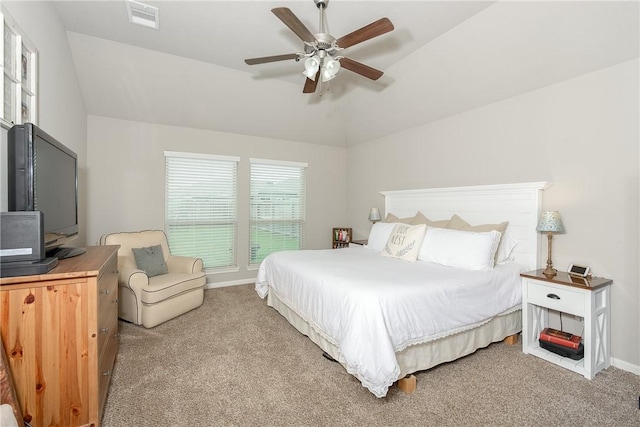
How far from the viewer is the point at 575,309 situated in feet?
7.63

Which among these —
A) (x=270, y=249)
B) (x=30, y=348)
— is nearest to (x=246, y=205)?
(x=270, y=249)

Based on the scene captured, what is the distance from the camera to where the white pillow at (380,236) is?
12.5 feet

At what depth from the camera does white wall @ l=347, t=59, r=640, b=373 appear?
2.38 m

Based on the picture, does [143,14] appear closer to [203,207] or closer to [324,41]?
[324,41]

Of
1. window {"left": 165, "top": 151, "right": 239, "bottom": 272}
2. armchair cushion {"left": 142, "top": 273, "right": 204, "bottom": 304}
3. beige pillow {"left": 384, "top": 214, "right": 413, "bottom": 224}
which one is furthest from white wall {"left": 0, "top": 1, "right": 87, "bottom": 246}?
beige pillow {"left": 384, "top": 214, "right": 413, "bottom": 224}

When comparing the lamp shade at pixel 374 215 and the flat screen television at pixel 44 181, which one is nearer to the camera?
the flat screen television at pixel 44 181

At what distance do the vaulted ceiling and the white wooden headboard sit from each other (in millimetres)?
1002

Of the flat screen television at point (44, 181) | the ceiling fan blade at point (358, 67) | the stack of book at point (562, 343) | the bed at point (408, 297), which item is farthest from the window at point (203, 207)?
the stack of book at point (562, 343)

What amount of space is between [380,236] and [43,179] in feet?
10.7

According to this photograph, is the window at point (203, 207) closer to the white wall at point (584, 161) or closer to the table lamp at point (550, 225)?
the white wall at point (584, 161)

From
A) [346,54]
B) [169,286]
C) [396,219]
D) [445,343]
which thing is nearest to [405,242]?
[396,219]

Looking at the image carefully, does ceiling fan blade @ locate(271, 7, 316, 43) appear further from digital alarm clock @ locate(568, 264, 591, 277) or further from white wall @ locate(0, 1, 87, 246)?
digital alarm clock @ locate(568, 264, 591, 277)

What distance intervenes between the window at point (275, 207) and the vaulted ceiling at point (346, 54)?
2.37 ft

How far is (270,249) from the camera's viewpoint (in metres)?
5.26
